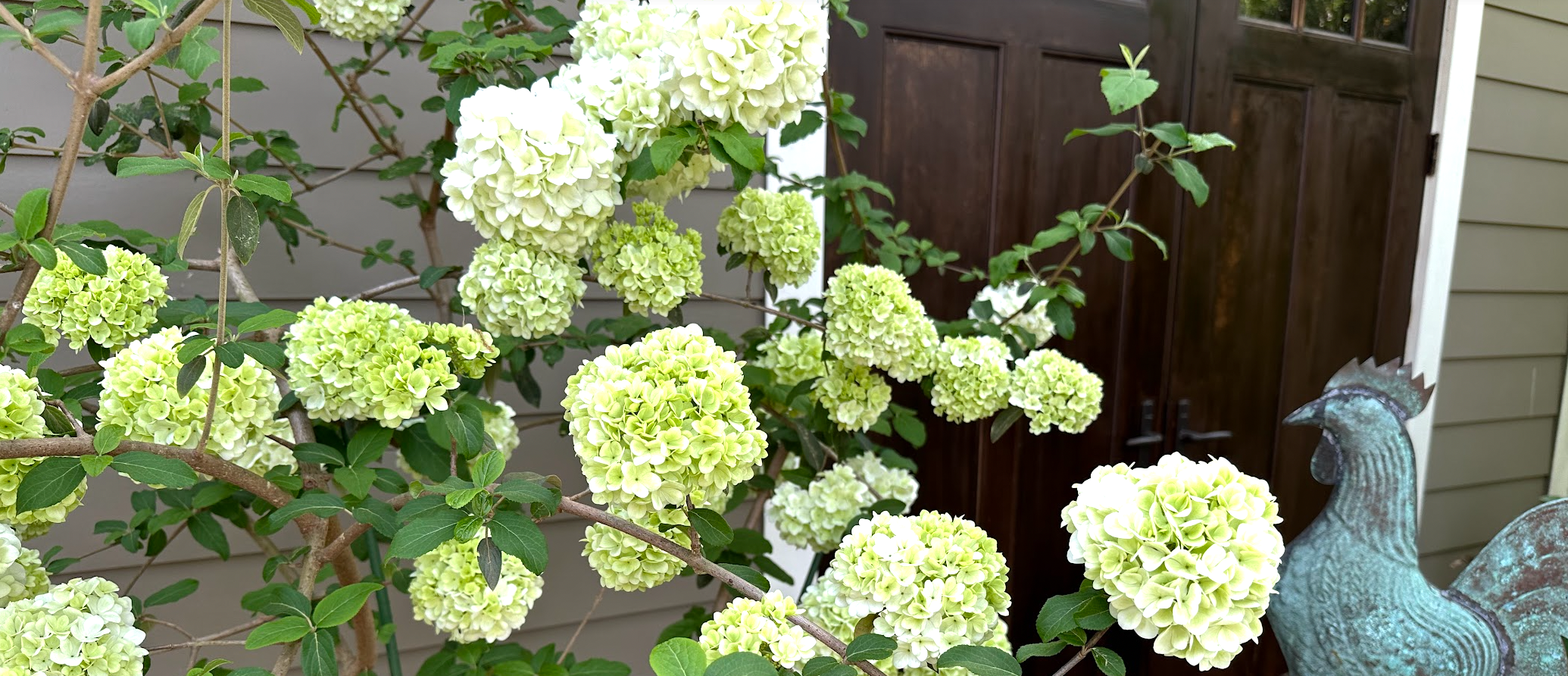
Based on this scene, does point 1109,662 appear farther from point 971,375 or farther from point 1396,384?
point 1396,384

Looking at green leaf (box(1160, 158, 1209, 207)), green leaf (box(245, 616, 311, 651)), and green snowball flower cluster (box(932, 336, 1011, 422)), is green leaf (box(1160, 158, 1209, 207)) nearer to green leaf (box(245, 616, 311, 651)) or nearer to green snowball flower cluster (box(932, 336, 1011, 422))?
green snowball flower cluster (box(932, 336, 1011, 422))

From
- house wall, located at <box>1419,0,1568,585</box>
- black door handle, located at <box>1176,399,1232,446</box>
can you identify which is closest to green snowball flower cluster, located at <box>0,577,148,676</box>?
black door handle, located at <box>1176,399,1232,446</box>

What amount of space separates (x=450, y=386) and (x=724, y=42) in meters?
0.44

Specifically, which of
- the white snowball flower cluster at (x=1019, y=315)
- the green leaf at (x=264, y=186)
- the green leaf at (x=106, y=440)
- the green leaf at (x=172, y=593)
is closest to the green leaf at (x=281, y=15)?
the green leaf at (x=264, y=186)

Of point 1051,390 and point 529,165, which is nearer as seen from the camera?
point 529,165

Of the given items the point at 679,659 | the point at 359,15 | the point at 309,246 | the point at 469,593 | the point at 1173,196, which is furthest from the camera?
the point at 1173,196

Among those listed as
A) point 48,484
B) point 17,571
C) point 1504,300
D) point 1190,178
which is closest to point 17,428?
point 48,484

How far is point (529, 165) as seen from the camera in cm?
83

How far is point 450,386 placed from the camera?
2.91 feet

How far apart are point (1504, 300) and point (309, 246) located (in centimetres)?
325

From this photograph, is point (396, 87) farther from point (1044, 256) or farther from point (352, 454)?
point (1044, 256)

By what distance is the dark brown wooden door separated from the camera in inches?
77.4

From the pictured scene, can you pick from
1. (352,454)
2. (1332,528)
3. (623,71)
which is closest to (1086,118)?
(1332,528)

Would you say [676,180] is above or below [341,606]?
above
